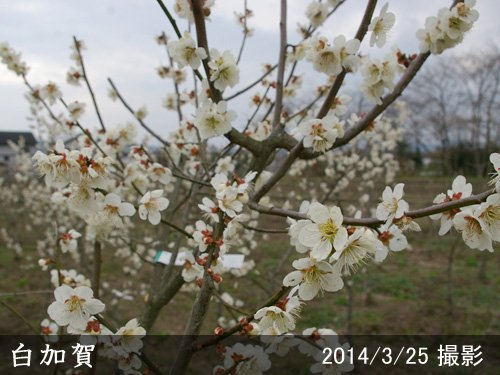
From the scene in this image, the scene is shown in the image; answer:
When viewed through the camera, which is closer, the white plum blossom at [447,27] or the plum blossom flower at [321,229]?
the plum blossom flower at [321,229]

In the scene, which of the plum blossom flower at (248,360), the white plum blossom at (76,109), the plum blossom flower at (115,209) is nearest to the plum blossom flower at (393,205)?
the plum blossom flower at (248,360)

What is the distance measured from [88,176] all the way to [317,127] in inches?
30.9

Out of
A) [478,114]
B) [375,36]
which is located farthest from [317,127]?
[478,114]

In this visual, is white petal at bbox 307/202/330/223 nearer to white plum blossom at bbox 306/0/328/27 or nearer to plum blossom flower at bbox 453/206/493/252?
plum blossom flower at bbox 453/206/493/252

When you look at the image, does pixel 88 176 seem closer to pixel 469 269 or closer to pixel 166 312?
pixel 166 312

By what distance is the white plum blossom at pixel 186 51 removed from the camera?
5.46 feet

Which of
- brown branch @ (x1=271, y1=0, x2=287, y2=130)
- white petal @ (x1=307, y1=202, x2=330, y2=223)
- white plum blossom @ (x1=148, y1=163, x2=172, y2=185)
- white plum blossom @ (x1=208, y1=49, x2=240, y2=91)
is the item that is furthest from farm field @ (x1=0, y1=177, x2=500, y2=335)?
white petal @ (x1=307, y1=202, x2=330, y2=223)

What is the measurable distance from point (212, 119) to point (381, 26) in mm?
698

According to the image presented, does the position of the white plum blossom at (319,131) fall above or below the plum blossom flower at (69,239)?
above

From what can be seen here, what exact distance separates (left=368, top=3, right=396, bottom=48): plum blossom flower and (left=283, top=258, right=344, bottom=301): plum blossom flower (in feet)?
3.20

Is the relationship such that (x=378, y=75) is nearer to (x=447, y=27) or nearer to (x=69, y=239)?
(x=447, y=27)

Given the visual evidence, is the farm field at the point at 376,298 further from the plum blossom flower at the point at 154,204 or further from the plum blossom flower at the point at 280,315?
the plum blossom flower at the point at 280,315

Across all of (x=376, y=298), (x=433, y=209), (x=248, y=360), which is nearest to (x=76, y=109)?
(x=248, y=360)

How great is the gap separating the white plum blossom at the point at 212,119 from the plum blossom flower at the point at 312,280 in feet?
2.51
